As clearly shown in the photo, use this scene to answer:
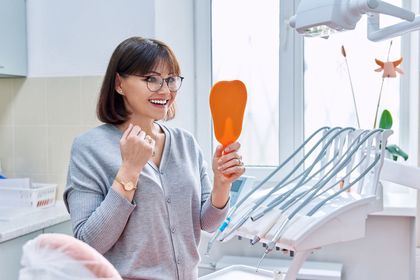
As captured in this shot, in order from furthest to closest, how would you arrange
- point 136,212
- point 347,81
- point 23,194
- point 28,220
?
point 347,81
point 23,194
point 28,220
point 136,212

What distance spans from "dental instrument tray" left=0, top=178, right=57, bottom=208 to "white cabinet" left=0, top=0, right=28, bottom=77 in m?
0.50

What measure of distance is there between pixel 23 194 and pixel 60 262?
1.85 meters

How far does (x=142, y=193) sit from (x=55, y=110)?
1243 millimetres

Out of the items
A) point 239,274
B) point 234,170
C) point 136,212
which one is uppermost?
point 234,170

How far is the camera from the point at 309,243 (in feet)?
3.23

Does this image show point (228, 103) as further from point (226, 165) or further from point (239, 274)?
point (239, 274)

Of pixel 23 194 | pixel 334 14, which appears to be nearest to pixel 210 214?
pixel 334 14

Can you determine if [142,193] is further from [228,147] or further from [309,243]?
[309,243]

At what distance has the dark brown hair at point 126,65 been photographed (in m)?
1.34

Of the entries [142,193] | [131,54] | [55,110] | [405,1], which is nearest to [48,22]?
[55,110]

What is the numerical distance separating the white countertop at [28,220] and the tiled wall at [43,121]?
0.71ft

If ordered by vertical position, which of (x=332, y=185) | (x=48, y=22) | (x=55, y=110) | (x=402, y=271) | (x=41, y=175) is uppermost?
(x=48, y=22)

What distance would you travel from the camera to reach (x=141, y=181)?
1.30m

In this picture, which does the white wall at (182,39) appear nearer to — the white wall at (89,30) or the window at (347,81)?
the white wall at (89,30)
